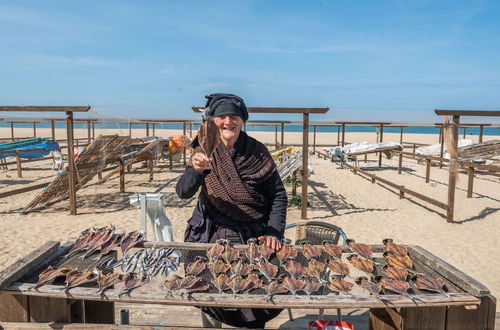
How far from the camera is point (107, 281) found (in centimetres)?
156

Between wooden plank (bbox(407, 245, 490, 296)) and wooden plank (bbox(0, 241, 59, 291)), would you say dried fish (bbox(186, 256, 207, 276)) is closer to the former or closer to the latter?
wooden plank (bbox(0, 241, 59, 291))

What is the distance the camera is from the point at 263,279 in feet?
5.45

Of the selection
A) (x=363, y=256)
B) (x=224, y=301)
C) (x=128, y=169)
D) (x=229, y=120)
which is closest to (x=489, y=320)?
(x=363, y=256)

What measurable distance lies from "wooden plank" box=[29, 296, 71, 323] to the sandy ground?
365 centimetres

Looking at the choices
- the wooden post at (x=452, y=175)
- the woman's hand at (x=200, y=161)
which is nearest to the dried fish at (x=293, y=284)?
the woman's hand at (x=200, y=161)

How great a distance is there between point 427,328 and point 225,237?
3.58ft

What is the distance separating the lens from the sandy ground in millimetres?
5457

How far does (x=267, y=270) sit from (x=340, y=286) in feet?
1.04

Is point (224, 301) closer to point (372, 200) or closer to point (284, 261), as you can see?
point (284, 261)

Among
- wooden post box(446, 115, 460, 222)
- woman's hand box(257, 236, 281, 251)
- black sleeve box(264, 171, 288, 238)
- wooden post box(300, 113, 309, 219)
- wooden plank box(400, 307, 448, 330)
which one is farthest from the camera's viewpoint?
wooden post box(300, 113, 309, 219)

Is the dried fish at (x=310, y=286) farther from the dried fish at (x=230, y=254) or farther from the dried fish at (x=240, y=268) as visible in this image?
the dried fish at (x=230, y=254)

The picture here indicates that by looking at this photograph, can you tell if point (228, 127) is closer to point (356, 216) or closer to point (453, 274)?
point (453, 274)

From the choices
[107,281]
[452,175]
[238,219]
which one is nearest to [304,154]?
[452,175]

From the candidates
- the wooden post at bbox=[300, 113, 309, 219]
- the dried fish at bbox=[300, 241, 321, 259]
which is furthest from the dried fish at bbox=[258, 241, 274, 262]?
the wooden post at bbox=[300, 113, 309, 219]
